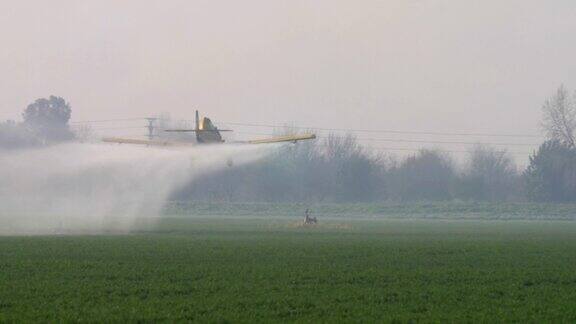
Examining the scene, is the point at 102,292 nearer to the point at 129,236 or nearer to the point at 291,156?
the point at 129,236

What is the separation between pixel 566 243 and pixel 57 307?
3884cm

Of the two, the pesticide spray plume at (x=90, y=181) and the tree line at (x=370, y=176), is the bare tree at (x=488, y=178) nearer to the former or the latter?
the tree line at (x=370, y=176)

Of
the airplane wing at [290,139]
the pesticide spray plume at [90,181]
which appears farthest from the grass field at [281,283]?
the pesticide spray plume at [90,181]

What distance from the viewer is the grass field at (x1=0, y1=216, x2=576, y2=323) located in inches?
970

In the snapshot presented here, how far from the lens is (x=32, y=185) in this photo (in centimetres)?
6875

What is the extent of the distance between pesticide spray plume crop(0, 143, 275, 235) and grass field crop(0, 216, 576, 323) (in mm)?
19798

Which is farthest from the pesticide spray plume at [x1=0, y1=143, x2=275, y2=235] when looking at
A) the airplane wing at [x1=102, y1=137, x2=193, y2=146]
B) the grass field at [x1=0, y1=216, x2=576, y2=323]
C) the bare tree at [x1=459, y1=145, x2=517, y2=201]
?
the bare tree at [x1=459, y1=145, x2=517, y2=201]

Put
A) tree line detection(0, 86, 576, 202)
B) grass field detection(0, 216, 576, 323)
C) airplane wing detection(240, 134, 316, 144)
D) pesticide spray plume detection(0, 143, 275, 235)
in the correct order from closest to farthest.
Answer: grass field detection(0, 216, 576, 323) → airplane wing detection(240, 134, 316, 144) → pesticide spray plume detection(0, 143, 275, 235) → tree line detection(0, 86, 576, 202)

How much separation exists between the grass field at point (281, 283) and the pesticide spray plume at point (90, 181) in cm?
1980

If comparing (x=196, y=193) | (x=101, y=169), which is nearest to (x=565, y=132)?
(x=196, y=193)

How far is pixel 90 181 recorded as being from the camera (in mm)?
73625

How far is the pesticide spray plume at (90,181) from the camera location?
68812 mm

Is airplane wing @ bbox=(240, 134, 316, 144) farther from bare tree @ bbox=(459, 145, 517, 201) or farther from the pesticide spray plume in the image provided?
bare tree @ bbox=(459, 145, 517, 201)

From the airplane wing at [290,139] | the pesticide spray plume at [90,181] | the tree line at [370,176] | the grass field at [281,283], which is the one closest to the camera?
the grass field at [281,283]
